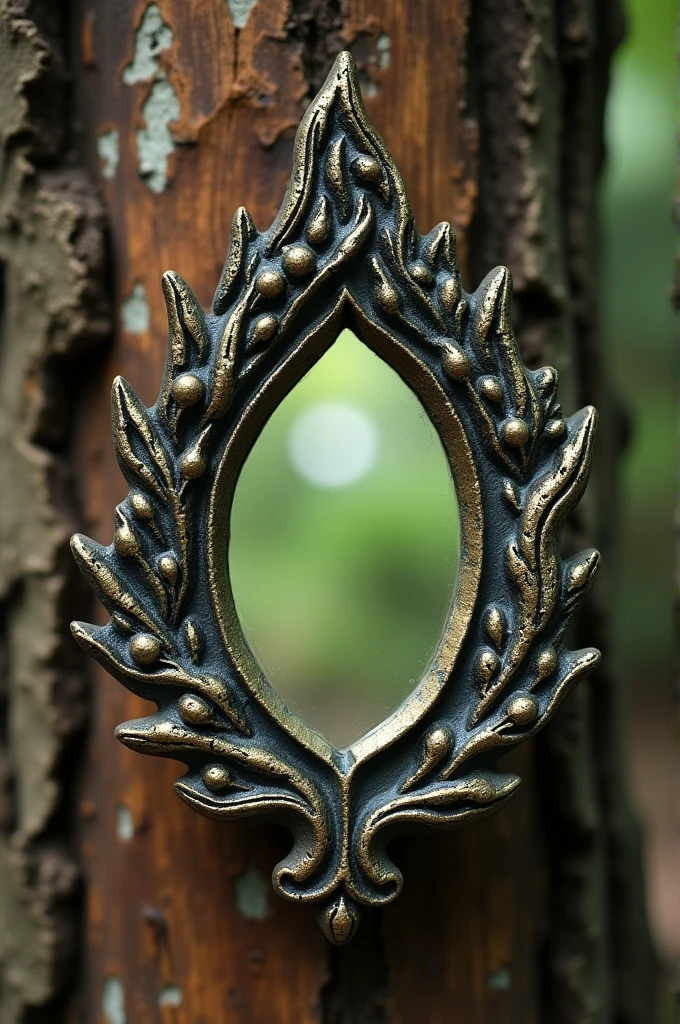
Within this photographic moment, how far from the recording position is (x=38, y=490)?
2.19 feet

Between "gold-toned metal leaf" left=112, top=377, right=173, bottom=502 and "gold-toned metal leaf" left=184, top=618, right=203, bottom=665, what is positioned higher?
"gold-toned metal leaf" left=112, top=377, right=173, bottom=502

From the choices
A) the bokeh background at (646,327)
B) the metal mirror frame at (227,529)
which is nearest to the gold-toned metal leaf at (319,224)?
the metal mirror frame at (227,529)

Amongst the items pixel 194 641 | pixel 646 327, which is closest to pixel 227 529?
pixel 194 641

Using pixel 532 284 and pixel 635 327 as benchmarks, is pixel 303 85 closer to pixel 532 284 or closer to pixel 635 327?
pixel 532 284

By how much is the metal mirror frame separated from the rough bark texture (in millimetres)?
91

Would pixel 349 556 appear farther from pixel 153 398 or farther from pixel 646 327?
pixel 646 327

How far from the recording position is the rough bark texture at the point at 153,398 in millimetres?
614

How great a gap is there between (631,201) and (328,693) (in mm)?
1221

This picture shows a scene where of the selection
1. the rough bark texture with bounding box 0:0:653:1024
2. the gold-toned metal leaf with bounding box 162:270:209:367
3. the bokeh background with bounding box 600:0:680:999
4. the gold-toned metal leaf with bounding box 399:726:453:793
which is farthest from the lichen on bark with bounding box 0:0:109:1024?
the bokeh background with bounding box 600:0:680:999

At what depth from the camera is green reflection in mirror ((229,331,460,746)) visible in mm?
547

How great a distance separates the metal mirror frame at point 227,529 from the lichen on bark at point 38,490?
15cm

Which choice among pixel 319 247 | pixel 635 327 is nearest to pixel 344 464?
pixel 319 247

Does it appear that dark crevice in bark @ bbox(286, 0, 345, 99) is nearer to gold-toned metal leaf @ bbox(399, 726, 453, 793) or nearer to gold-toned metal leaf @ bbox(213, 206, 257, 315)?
gold-toned metal leaf @ bbox(213, 206, 257, 315)

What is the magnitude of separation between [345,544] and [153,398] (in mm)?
155
